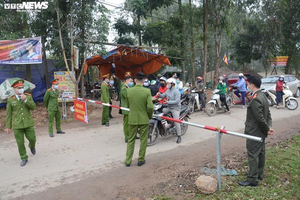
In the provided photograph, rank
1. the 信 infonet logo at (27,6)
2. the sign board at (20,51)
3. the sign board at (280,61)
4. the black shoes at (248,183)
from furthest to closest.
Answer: the sign board at (280,61), the 信 infonet logo at (27,6), the sign board at (20,51), the black shoes at (248,183)

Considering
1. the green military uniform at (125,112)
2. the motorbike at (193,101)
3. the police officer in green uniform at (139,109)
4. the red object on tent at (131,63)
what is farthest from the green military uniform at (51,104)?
the red object on tent at (131,63)

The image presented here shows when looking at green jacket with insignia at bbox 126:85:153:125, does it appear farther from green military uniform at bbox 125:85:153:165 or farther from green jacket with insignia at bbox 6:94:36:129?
green jacket with insignia at bbox 6:94:36:129

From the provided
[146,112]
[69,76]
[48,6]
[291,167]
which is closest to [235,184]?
[291,167]

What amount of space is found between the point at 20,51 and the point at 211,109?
327 inches

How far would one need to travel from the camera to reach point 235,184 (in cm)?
356

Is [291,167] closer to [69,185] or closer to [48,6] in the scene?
[69,185]

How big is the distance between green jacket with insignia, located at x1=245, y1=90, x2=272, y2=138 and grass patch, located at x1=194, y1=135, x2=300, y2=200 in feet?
2.78

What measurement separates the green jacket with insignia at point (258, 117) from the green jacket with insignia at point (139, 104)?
69.3 inches

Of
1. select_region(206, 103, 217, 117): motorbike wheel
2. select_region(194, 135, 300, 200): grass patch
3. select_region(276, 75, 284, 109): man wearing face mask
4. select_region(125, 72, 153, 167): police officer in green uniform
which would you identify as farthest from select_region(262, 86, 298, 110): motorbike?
select_region(125, 72, 153, 167): police officer in green uniform

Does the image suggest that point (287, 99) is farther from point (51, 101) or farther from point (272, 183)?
point (51, 101)

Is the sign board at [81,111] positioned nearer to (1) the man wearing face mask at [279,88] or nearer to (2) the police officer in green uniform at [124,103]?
(2) the police officer in green uniform at [124,103]

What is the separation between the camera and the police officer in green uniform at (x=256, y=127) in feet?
11.0

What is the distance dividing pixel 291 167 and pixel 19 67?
1163 centimetres

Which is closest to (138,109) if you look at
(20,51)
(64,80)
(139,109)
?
(139,109)
